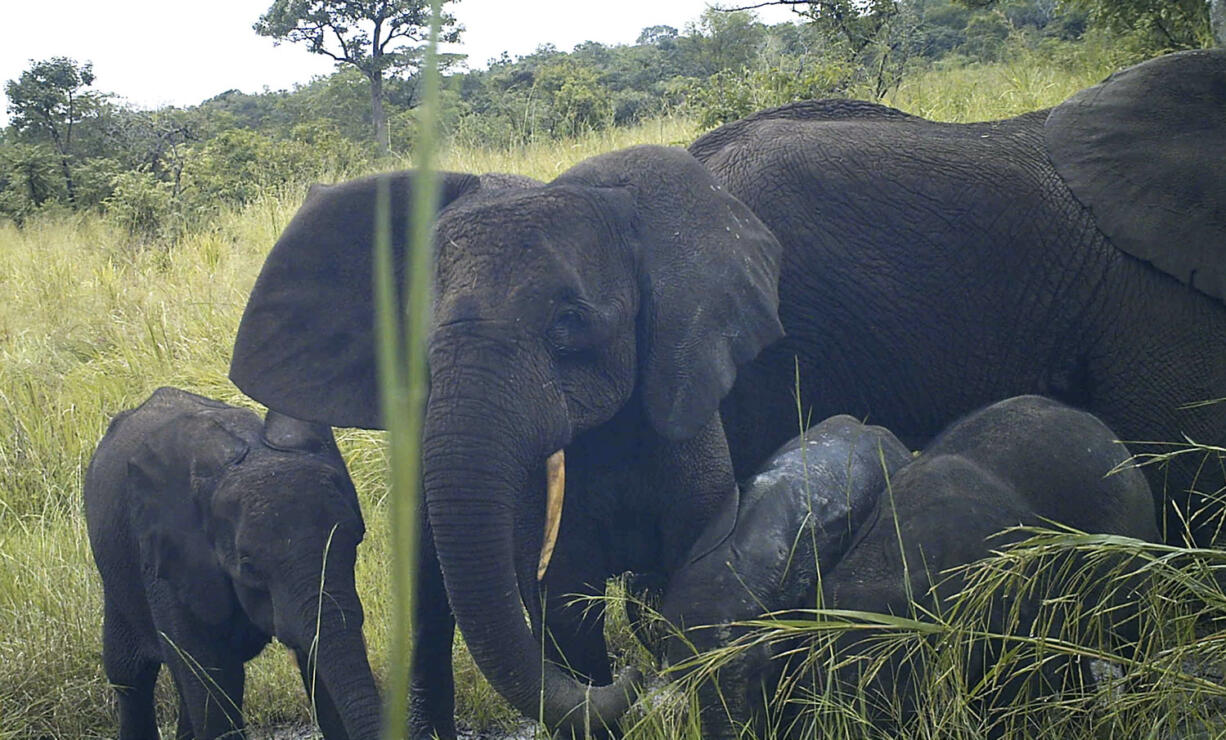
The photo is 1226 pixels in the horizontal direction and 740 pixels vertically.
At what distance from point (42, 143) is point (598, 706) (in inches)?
626

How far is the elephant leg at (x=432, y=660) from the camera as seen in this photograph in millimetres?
3219

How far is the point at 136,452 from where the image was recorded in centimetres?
333

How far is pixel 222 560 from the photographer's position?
121 inches

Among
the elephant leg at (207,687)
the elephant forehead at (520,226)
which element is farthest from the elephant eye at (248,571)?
the elephant forehead at (520,226)

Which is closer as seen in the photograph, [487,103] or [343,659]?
[343,659]

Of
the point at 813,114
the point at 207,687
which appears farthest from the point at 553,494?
the point at 813,114

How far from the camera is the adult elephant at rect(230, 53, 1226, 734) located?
2.63 m

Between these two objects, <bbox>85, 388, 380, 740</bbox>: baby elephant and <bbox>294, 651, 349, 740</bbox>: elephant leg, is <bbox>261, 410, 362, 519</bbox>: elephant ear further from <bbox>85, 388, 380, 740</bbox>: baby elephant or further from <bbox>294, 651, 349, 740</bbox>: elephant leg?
<bbox>294, 651, 349, 740</bbox>: elephant leg

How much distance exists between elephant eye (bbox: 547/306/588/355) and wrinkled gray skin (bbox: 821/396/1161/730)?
776mm

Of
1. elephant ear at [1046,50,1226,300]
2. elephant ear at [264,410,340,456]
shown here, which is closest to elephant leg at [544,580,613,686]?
elephant ear at [264,410,340,456]

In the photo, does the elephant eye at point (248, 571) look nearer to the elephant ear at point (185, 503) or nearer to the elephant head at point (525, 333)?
the elephant ear at point (185, 503)

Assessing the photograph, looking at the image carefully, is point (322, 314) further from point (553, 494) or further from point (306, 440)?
point (553, 494)

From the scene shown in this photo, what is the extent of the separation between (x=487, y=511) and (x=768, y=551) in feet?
2.26

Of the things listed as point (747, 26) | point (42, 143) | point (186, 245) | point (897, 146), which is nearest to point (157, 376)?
point (186, 245)
